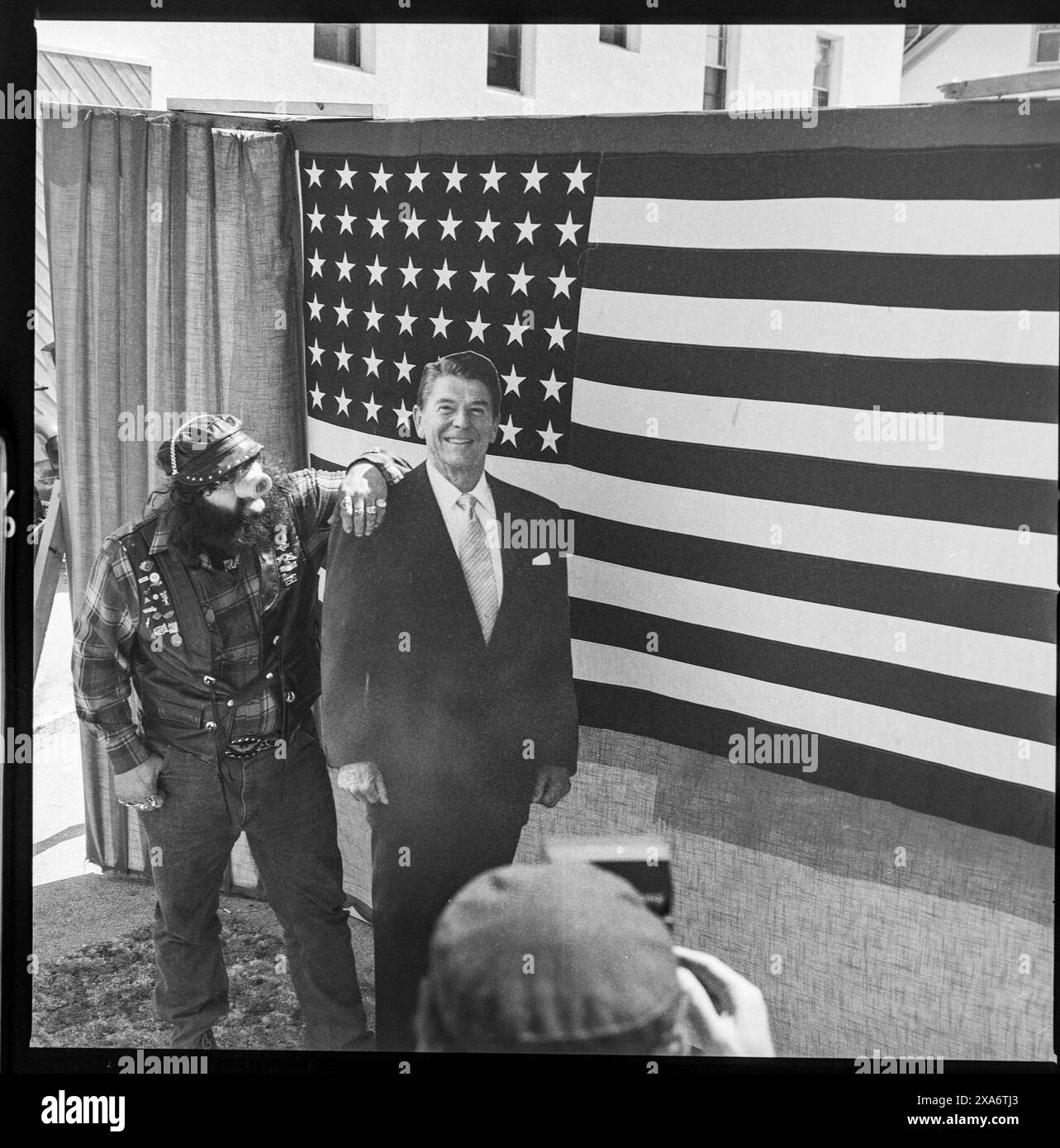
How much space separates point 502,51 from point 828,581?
1803mm

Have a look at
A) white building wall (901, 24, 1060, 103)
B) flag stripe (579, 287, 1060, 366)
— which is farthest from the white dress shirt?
white building wall (901, 24, 1060, 103)

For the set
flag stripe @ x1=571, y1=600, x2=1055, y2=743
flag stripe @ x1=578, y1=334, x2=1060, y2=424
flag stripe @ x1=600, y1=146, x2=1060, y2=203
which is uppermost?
flag stripe @ x1=600, y1=146, x2=1060, y2=203

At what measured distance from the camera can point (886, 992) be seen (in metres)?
3.18

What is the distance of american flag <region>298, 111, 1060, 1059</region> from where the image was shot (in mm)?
3014

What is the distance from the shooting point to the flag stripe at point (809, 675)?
3.06 m

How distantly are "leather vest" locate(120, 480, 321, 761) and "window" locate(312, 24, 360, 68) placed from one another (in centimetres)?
130

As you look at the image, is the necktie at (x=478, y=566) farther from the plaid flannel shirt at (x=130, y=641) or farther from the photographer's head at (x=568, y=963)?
the photographer's head at (x=568, y=963)

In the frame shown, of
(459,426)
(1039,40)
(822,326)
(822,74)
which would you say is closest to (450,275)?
(459,426)

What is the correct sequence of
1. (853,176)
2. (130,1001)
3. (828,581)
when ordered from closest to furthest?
(853,176), (828,581), (130,1001)

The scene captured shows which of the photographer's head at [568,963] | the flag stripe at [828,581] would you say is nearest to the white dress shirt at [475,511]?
the flag stripe at [828,581]

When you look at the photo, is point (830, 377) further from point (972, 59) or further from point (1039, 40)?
point (1039, 40)

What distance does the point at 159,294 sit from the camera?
349cm

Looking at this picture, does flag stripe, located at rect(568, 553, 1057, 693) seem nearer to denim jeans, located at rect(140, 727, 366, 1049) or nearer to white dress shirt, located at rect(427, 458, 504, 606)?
white dress shirt, located at rect(427, 458, 504, 606)

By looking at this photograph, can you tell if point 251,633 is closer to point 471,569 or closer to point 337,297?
point 471,569
